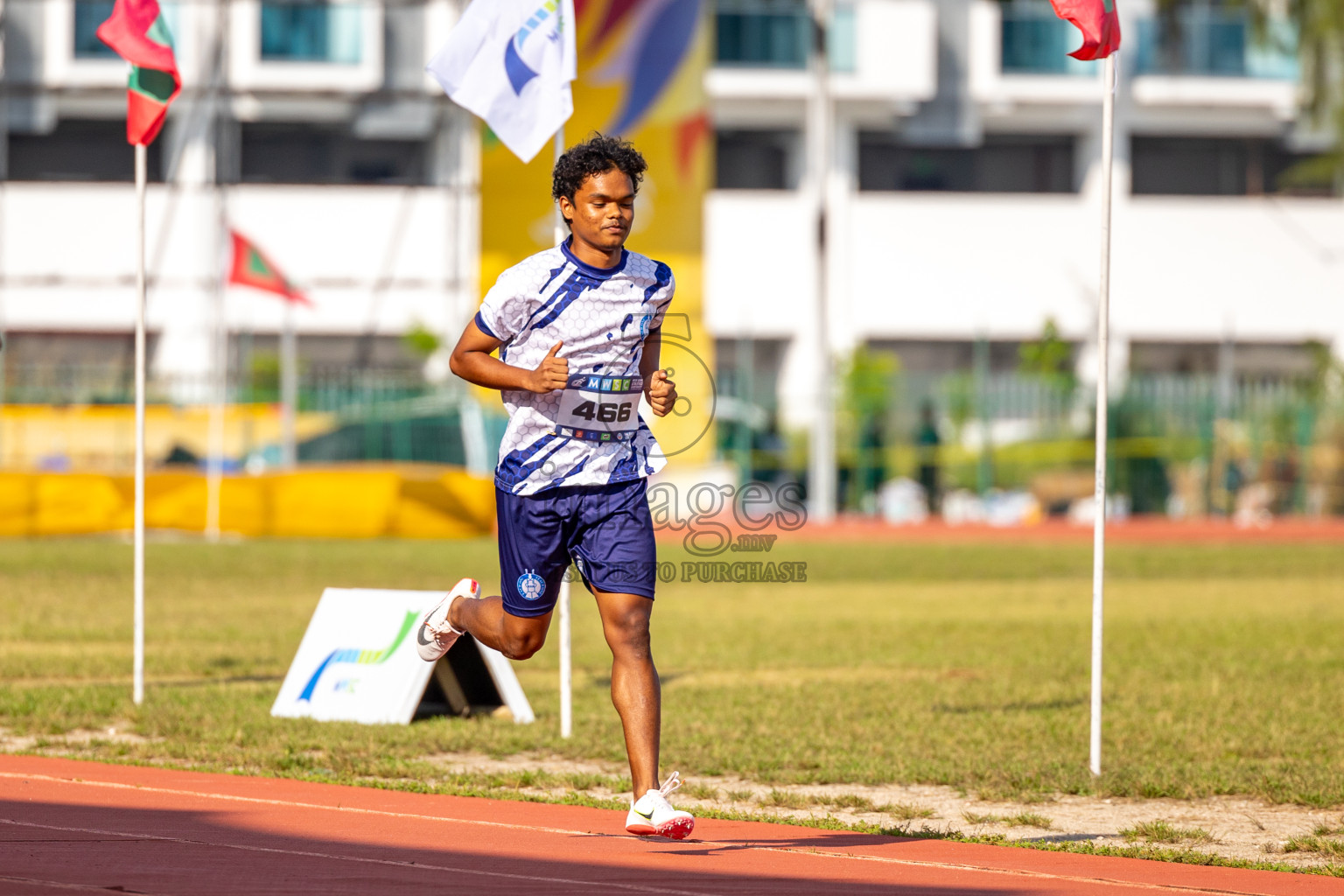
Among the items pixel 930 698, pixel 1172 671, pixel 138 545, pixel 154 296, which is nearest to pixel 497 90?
pixel 138 545

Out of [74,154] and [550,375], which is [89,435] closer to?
[74,154]

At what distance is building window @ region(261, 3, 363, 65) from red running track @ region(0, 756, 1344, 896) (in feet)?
127

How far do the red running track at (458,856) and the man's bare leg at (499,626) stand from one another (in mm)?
653

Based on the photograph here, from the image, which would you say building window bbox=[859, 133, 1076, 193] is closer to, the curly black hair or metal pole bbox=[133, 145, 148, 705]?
metal pole bbox=[133, 145, 148, 705]

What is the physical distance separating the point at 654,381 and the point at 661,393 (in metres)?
0.06

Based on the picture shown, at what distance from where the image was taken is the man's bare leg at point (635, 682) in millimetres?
6199

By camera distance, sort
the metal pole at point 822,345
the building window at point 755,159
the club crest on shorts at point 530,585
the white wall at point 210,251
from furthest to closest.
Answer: the building window at point 755,159, the white wall at point 210,251, the metal pole at point 822,345, the club crest on shorts at point 530,585

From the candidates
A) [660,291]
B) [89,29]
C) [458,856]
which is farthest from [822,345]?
[458,856]

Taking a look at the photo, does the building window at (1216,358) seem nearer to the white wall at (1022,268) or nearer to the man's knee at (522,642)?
the white wall at (1022,268)

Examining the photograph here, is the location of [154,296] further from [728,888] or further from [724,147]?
[728,888]

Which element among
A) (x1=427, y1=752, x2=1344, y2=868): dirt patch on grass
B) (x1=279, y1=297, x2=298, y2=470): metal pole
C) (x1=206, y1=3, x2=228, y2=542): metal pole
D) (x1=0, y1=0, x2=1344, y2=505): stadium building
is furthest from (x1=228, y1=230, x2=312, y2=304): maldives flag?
(x1=427, y1=752, x2=1344, y2=868): dirt patch on grass

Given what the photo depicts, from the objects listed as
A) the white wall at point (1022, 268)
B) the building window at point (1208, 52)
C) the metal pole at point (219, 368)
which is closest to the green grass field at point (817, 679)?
the metal pole at point (219, 368)

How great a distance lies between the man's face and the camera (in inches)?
246

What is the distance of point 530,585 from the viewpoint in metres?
6.49
